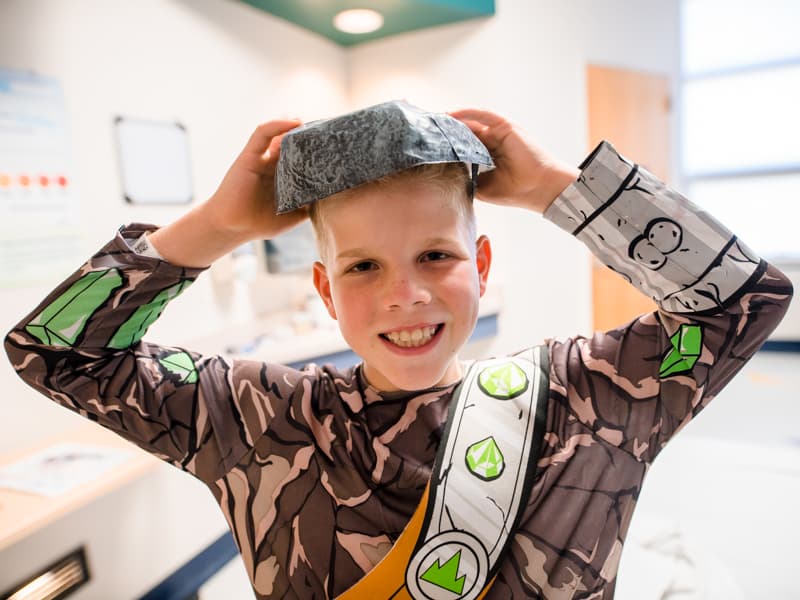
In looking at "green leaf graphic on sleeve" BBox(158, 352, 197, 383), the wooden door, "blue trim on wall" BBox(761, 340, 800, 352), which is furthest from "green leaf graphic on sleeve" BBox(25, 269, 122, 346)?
"blue trim on wall" BBox(761, 340, 800, 352)

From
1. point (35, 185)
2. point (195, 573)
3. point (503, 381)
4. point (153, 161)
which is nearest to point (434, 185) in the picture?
point (503, 381)

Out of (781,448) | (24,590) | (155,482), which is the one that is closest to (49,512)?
(24,590)

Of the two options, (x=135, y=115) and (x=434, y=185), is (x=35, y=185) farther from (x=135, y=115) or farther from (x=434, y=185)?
(x=434, y=185)

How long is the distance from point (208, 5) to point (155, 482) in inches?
73.7

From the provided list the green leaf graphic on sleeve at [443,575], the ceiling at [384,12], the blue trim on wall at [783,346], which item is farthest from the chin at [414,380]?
the blue trim on wall at [783,346]

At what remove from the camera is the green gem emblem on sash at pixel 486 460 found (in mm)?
714

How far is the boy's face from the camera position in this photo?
0.66 metres

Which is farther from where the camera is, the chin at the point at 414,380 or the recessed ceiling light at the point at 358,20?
the recessed ceiling light at the point at 358,20

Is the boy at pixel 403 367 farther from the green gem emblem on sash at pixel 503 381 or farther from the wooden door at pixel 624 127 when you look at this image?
the wooden door at pixel 624 127

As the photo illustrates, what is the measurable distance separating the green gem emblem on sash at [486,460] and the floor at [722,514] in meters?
0.90

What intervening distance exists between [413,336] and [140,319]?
1.36 ft

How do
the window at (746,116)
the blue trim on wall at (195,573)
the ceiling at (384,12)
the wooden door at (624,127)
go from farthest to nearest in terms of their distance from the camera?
the window at (746,116) → the wooden door at (624,127) → the ceiling at (384,12) → the blue trim on wall at (195,573)

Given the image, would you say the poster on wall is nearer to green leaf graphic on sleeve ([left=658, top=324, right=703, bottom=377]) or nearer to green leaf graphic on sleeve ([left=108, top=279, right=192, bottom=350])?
green leaf graphic on sleeve ([left=108, top=279, right=192, bottom=350])

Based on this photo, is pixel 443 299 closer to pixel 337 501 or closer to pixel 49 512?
pixel 337 501
